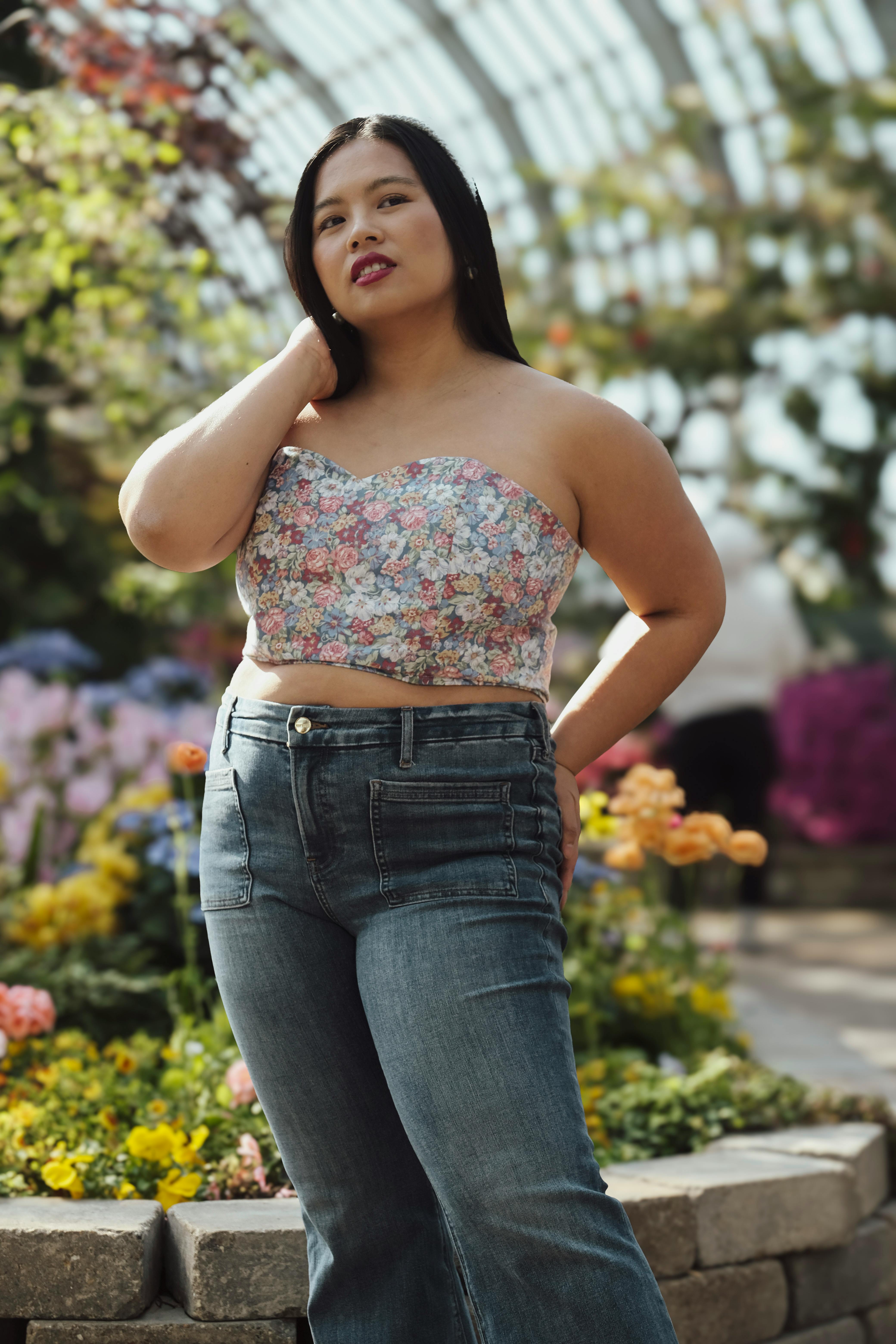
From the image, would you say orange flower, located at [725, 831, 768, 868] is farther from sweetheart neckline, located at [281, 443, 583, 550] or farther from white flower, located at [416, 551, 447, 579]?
white flower, located at [416, 551, 447, 579]

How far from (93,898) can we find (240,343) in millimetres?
1683

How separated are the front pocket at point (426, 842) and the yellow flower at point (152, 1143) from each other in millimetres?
983

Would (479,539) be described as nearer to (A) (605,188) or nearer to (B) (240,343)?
(B) (240,343)

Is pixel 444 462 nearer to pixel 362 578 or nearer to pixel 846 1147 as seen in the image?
pixel 362 578

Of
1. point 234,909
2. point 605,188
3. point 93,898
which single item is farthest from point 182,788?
point 605,188

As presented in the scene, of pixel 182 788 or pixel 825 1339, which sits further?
pixel 182 788

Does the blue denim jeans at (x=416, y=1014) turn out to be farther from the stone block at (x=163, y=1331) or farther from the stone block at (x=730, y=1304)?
the stone block at (x=730, y=1304)

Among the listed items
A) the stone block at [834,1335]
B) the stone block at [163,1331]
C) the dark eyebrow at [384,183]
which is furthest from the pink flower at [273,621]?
the stone block at [834,1335]

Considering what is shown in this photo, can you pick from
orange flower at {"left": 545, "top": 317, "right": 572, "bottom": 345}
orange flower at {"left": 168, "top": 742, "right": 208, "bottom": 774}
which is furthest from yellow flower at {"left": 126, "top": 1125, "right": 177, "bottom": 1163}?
orange flower at {"left": 545, "top": 317, "right": 572, "bottom": 345}

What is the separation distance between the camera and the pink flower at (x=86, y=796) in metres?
3.79


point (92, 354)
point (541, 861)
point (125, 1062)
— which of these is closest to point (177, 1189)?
point (125, 1062)

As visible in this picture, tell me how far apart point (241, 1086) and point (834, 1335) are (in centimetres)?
115

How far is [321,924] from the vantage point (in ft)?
4.46

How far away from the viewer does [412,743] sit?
1.32 m
